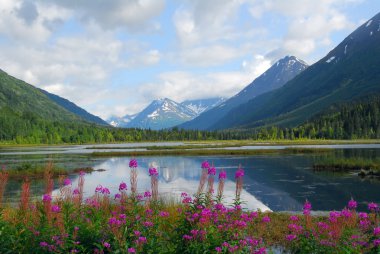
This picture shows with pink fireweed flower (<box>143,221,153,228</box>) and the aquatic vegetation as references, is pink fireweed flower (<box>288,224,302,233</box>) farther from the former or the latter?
pink fireweed flower (<box>143,221,153,228</box>)

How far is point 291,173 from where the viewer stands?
55.7 m

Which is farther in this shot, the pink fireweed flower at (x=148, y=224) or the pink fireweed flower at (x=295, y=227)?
the pink fireweed flower at (x=295, y=227)

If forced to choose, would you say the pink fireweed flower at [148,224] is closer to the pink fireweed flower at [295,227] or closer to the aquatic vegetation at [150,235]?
the aquatic vegetation at [150,235]

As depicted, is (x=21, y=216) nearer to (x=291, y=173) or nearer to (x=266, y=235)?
(x=266, y=235)

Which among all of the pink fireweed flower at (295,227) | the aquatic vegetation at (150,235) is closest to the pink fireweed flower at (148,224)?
the aquatic vegetation at (150,235)

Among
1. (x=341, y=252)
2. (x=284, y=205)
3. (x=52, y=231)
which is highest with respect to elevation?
(x=52, y=231)

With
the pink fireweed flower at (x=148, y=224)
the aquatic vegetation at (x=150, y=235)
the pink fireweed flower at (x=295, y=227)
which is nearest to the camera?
the aquatic vegetation at (x=150, y=235)

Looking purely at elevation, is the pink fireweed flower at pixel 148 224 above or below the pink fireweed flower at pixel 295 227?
above

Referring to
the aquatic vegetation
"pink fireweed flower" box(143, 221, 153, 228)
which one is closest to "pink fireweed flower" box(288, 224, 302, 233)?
the aquatic vegetation

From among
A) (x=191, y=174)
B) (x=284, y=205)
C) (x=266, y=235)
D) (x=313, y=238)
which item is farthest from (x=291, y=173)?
(x=313, y=238)

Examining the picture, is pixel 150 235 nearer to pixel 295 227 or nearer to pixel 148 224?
pixel 148 224

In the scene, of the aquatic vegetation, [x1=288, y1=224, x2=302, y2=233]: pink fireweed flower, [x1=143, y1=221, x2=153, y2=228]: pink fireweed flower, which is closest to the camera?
the aquatic vegetation

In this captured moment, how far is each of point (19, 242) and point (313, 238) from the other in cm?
836

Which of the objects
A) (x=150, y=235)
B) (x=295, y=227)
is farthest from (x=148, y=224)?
(x=295, y=227)
